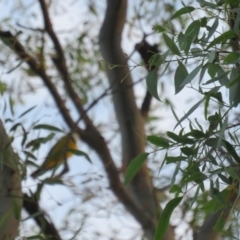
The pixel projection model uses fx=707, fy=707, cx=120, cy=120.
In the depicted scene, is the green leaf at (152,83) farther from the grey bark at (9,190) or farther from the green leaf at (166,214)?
the grey bark at (9,190)

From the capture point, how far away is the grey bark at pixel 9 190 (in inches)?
58.1

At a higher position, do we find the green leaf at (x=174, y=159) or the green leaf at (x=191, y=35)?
Result: the green leaf at (x=191, y=35)

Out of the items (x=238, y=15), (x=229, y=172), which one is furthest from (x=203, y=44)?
(x=229, y=172)

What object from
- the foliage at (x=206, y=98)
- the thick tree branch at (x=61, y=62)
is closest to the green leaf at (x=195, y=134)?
the foliage at (x=206, y=98)

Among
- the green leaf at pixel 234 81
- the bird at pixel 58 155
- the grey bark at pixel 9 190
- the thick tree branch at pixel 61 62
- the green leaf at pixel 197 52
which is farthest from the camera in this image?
the thick tree branch at pixel 61 62

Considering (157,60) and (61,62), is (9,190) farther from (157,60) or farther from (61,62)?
(61,62)

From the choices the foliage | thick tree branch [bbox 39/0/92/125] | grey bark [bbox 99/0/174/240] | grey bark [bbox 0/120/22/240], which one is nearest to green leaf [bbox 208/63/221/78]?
the foliage

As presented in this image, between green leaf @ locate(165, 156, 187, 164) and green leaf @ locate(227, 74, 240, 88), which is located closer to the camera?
green leaf @ locate(227, 74, 240, 88)

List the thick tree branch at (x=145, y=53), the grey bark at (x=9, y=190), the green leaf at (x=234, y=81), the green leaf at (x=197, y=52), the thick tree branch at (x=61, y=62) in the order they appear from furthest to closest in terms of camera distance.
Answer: the thick tree branch at (x=61, y=62), the thick tree branch at (x=145, y=53), the grey bark at (x=9, y=190), the green leaf at (x=197, y=52), the green leaf at (x=234, y=81)

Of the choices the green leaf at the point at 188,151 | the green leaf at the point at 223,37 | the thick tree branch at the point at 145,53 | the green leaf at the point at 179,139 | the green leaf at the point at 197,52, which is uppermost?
the thick tree branch at the point at 145,53

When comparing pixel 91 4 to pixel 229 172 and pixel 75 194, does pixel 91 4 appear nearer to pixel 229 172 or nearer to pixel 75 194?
pixel 75 194

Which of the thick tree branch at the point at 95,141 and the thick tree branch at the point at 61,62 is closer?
the thick tree branch at the point at 95,141

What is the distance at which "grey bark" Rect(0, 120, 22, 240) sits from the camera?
4.84 feet

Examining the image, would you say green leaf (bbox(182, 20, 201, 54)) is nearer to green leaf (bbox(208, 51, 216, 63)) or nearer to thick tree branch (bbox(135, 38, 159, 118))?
green leaf (bbox(208, 51, 216, 63))
